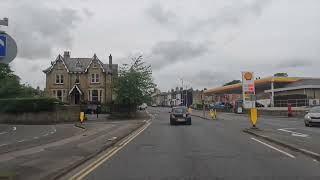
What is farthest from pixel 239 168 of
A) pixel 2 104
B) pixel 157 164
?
pixel 2 104

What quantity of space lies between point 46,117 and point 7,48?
44.5m

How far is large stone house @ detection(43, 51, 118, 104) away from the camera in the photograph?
80062mm

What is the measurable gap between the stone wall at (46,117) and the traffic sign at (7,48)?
43480 mm

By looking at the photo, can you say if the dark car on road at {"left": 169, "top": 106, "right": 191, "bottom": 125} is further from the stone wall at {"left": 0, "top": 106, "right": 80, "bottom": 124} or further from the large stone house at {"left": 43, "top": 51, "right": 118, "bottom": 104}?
the large stone house at {"left": 43, "top": 51, "right": 118, "bottom": 104}

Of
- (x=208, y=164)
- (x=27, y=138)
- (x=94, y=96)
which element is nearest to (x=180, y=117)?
(x=27, y=138)

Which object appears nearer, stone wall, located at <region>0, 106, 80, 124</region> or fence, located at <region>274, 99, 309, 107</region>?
stone wall, located at <region>0, 106, 80, 124</region>

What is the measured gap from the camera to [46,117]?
53188 millimetres

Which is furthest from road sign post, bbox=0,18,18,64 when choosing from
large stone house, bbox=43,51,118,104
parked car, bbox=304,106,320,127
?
large stone house, bbox=43,51,118,104

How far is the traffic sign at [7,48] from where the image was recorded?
384 inches

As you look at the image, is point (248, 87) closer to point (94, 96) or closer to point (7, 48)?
point (7, 48)

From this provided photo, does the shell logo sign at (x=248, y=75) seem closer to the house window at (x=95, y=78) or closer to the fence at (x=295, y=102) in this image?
the fence at (x=295, y=102)

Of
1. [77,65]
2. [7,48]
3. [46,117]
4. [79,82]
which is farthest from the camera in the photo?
[77,65]

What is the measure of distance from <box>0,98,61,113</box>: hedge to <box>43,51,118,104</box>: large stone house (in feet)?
78.0

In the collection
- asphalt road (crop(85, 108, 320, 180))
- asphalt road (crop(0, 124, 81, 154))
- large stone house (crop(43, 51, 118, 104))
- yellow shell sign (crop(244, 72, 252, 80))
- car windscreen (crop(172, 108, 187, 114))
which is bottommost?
asphalt road (crop(85, 108, 320, 180))
